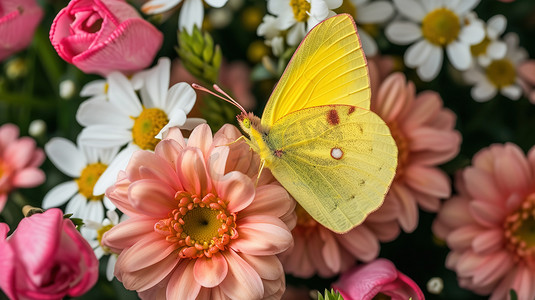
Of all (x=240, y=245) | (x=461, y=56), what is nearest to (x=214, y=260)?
(x=240, y=245)

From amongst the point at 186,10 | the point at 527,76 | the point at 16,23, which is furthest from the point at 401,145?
the point at 16,23

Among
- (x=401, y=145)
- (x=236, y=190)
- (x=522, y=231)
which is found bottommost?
(x=522, y=231)

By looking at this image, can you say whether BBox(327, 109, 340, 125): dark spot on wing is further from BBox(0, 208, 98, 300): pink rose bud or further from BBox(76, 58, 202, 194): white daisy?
BBox(0, 208, 98, 300): pink rose bud

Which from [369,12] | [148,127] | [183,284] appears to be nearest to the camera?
[183,284]

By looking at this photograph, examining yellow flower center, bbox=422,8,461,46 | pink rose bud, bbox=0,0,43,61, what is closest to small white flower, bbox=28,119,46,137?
pink rose bud, bbox=0,0,43,61

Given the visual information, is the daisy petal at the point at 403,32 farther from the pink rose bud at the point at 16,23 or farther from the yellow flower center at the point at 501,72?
the pink rose bud at the point at 16,23

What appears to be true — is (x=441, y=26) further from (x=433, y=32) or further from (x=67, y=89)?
(x=67, y=89)
